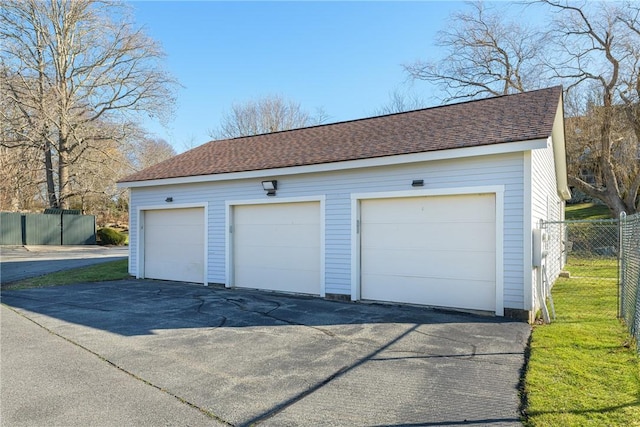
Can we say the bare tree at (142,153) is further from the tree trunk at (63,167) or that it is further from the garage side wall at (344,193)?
the garage side wall at (344,193)

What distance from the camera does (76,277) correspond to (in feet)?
39.6

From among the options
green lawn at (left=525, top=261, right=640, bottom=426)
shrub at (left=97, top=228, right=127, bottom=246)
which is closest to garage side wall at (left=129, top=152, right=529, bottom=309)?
green lawn at (left=525, top=261, right=640, bottom=426)

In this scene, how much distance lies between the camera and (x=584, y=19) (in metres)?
20.2

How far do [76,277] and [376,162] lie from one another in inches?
385

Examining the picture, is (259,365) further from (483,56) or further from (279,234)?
(483,56)

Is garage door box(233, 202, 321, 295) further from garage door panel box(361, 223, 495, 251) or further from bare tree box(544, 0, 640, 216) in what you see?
bare tree box(544, 0, 640, 216)

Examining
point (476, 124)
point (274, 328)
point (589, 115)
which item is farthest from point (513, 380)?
point (589, 115)

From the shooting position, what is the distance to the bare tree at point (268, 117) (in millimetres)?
31375

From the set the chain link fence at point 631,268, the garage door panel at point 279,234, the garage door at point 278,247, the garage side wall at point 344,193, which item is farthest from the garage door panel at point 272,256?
the chain link fence at point 631,268

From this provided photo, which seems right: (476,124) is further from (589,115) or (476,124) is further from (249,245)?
(589,115)

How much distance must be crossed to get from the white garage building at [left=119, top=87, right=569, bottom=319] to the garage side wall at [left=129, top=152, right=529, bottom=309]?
2cm

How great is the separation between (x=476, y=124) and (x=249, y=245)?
5826 mm

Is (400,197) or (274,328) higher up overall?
(400,197)

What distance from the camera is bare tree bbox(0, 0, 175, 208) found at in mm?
21766
